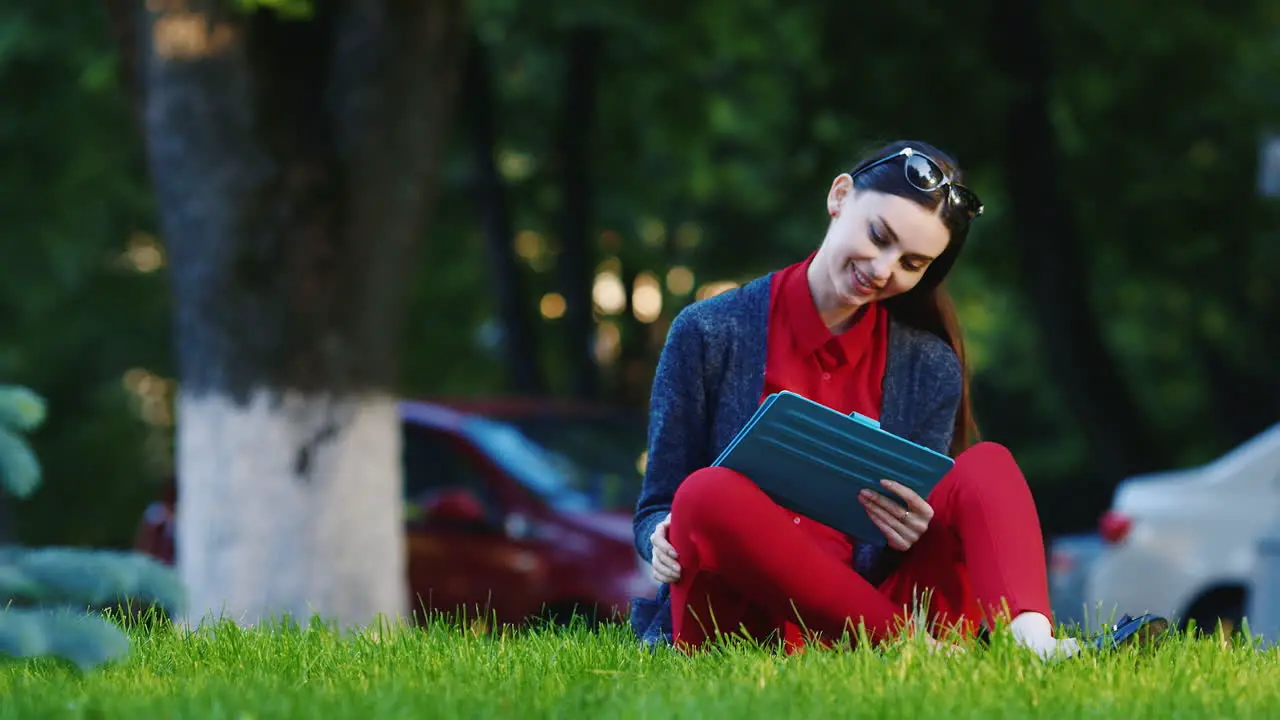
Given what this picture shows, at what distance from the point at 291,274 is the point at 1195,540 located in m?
4.75

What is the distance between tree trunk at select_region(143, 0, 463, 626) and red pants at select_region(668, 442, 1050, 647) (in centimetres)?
434

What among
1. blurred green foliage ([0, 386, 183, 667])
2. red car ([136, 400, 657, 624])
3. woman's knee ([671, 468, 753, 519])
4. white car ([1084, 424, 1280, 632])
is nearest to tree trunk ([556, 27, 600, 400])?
red car ([136, 400, 657, 624])

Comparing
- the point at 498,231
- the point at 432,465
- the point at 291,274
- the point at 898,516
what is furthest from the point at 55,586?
the point at 498,231

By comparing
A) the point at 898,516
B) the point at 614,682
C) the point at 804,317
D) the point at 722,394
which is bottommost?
the point at 614,682

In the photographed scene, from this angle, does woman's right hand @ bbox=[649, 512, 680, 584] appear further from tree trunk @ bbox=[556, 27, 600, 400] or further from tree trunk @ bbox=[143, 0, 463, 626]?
tree trunk @ bbox=[556, 27, 600, 400]

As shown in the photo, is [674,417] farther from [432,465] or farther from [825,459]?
[432,465]

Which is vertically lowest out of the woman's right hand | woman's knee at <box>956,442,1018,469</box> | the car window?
the car window

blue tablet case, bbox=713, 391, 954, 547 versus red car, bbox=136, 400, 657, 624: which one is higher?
blue tablet case, bbox=713, 391, 954, 547

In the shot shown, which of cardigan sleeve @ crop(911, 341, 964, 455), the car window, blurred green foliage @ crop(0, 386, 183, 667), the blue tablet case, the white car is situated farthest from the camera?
the car window

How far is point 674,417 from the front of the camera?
174 inches

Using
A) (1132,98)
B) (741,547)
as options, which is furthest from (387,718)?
(1132,98)

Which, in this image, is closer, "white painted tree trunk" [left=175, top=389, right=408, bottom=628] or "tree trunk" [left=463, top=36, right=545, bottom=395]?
"white painted tree trunk" [left=175, top=389, right=408, bottom=628]

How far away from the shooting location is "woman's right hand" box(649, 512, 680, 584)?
4.15 metres

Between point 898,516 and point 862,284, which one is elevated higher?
point 862,284
